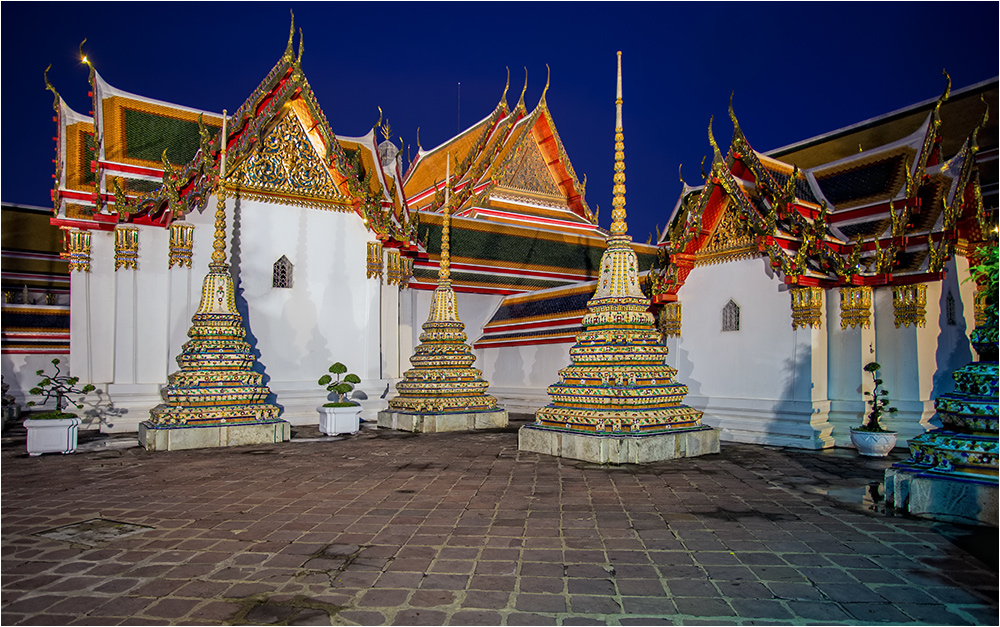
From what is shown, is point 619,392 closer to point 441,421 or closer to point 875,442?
point 875,442

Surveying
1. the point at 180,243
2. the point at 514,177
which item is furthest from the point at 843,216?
the point at 514,177

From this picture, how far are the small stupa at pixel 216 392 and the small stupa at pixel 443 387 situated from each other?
2158 millimetres

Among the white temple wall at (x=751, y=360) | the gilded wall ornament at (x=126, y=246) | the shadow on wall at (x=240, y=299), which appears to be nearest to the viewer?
the white temple wall at (x=751, y=360)

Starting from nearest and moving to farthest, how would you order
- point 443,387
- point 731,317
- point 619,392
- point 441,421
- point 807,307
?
point 619,392, point 807,307, point 731,317, point 441,421, point 443,387

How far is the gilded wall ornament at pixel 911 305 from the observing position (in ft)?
30.3

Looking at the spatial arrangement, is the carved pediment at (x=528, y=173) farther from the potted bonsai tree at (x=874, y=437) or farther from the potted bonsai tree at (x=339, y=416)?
the potted bonsai tree at (x=874, y=437)

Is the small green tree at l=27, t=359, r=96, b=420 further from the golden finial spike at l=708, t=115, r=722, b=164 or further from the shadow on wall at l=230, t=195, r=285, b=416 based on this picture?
the golden finial spike at l=708, t=115, r=722, b=164

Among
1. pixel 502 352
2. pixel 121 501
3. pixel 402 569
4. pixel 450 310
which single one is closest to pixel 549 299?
pixel 502 352

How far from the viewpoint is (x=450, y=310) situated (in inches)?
466

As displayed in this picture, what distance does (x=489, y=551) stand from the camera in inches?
156

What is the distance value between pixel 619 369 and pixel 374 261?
7207 millimetres

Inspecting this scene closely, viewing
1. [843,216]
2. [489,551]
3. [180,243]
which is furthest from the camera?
[180,243]

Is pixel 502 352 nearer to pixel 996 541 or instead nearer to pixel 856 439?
pixel 856 439

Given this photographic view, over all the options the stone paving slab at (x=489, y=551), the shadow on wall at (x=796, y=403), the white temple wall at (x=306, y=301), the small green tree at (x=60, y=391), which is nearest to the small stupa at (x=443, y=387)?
the white temple wall at (x=306, y=301)
